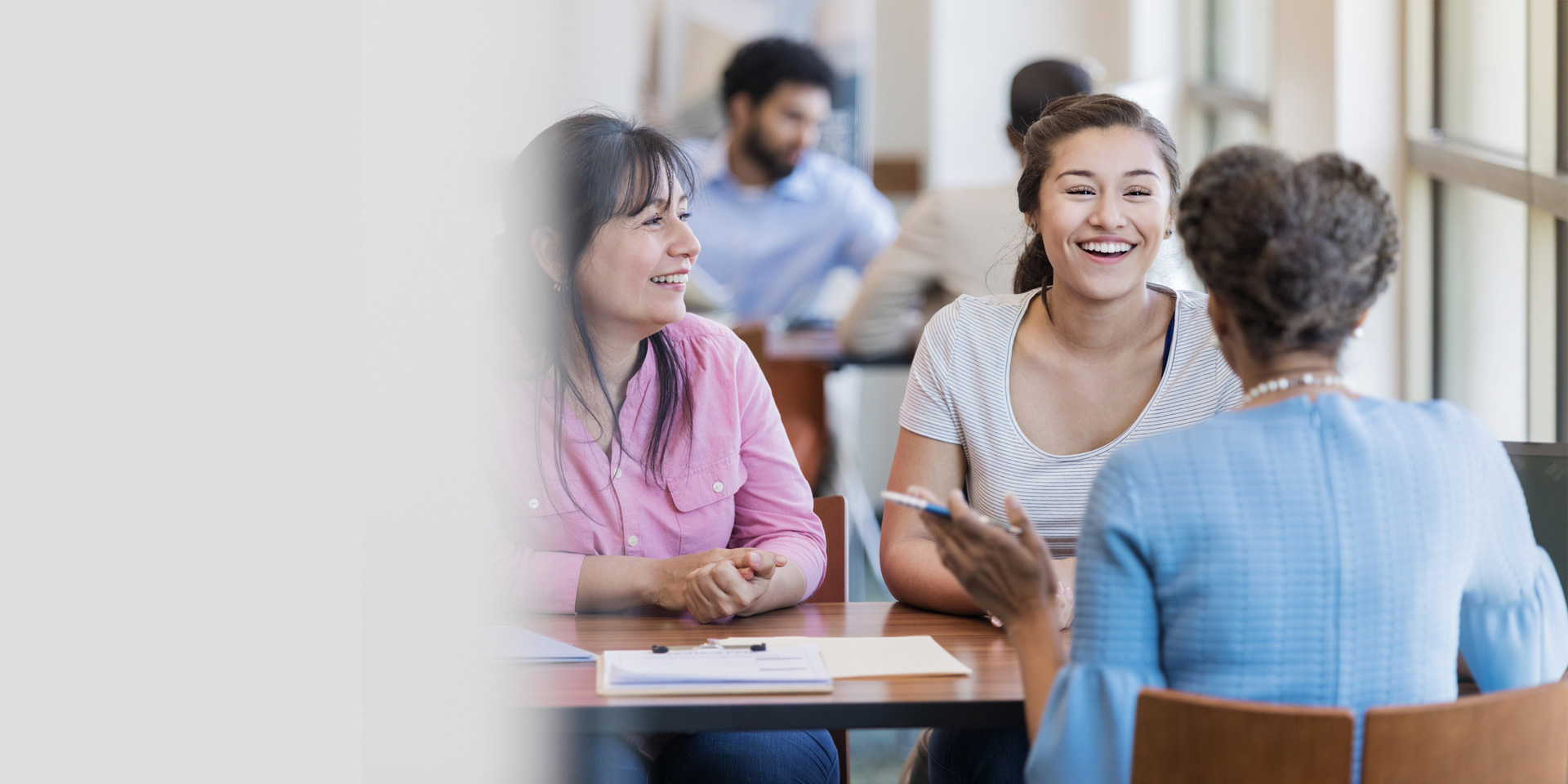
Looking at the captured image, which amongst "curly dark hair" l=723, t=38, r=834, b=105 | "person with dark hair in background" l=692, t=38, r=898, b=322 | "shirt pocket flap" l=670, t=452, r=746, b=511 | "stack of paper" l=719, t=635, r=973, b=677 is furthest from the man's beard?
"stack of paper" l=719, t=635, r=973, b=677

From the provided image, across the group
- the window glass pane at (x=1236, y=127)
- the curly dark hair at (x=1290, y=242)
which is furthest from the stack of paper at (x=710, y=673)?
the window glass pane at (x=1236, y=127)

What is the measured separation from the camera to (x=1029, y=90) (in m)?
2.78

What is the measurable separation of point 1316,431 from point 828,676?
18.4 inches

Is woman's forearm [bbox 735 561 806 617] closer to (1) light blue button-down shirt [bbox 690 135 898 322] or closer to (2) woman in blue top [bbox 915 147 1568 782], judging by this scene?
(2) woman in blue top [bbox 915 147 1568 782]

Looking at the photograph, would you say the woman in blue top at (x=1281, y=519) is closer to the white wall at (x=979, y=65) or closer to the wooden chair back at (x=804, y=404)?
the wooden chair back at (x=804, y=404)

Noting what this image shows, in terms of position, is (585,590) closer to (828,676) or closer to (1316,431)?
(828,676)

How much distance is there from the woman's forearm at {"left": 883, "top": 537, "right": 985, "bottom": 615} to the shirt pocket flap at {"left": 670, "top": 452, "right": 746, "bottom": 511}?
0.21m

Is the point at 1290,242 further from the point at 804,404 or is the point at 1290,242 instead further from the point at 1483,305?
the point at 804,404

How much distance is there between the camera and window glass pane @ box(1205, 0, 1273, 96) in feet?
12.0

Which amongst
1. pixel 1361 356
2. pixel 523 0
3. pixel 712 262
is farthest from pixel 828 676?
pixel 712 262

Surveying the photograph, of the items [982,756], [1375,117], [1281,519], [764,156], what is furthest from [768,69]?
[1281,519]

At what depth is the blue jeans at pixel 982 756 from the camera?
1484 millimetres

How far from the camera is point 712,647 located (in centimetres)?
133

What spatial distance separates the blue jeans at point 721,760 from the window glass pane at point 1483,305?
136 cm
